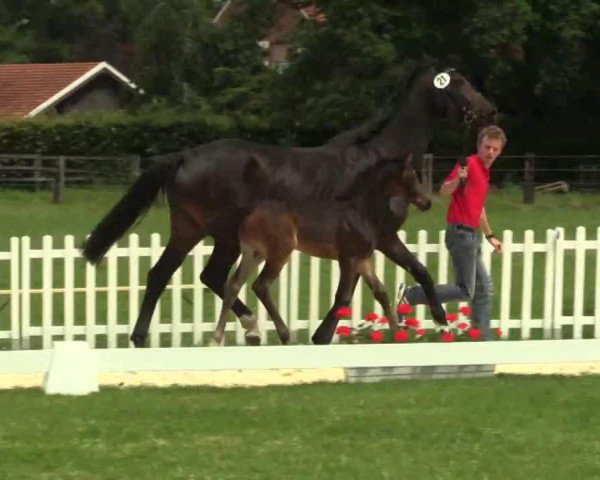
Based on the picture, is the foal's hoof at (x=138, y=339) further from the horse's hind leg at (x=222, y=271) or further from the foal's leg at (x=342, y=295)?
the foal's leg at (x=342, y=295)

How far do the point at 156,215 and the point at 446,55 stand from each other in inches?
455

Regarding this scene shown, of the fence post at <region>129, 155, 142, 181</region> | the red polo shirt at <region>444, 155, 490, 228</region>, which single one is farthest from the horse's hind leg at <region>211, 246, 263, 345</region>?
the fence post at <region>129, 155, 142, 181</region>

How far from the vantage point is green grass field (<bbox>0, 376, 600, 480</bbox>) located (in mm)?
6188

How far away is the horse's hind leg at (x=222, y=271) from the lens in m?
9.65

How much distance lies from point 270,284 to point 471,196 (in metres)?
1.76

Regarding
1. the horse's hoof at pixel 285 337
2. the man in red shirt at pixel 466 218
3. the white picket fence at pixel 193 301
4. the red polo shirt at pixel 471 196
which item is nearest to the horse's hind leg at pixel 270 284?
the horse's hoof at pixel 285 337

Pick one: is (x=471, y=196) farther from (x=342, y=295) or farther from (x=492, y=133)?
(x=342, y=295)

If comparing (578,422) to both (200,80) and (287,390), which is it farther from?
(200,80)

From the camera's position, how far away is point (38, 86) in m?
48.2

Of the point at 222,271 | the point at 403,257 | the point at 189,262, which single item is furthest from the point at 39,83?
the point at 403,257

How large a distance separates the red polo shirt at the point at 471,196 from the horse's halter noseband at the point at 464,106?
28.6 inches

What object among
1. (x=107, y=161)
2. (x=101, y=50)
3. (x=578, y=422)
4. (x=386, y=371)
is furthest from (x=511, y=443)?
(x=101, y=50)

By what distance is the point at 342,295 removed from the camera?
9.44 metres

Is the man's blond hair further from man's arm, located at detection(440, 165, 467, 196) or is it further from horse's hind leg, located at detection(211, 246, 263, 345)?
horse's hind leg, located at detection(211, 246, 263, 345)
